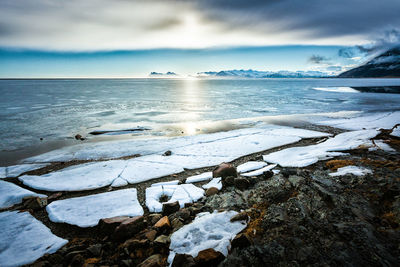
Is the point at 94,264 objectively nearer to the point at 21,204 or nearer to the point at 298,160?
the point at 21,204

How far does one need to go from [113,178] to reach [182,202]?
2560 mm

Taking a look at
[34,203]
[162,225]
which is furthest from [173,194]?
[34,203]

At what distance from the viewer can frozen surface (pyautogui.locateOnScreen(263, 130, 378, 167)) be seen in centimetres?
600

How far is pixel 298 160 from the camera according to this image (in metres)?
6.11

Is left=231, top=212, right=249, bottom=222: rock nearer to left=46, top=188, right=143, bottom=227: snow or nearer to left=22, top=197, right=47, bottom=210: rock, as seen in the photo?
left=46, top=188, right=143, bottom=227: snow

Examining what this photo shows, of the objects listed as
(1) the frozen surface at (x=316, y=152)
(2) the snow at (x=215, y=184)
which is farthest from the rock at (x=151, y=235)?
(1) the frozen surface at (x=316, y=152)

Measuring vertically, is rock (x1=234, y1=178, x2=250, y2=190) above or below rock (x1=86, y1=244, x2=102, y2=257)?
above

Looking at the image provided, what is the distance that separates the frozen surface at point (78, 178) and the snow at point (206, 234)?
126 inches

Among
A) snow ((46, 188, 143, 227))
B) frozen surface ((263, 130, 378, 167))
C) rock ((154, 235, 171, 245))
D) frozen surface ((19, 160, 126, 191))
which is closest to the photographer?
rock ((154, 235, 171, 245))

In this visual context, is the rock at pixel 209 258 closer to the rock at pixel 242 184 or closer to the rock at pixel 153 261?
the rock at pixel 153 261

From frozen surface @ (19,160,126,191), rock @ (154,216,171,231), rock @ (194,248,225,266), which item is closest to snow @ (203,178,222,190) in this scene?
rock @ (154,216,171,231)

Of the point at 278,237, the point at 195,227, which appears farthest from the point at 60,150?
the point at 278,237

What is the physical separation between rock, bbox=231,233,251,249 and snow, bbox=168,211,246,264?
0.13 meters

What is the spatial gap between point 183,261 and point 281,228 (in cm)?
155
